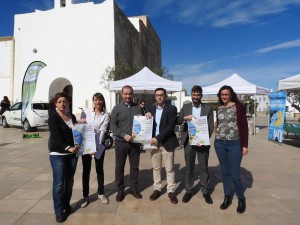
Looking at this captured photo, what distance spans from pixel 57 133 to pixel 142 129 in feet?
4.23

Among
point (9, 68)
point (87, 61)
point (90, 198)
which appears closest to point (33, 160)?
point (90, 198)

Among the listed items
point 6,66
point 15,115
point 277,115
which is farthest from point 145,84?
point 6,66

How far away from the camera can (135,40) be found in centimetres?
2755

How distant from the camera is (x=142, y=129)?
4.34m

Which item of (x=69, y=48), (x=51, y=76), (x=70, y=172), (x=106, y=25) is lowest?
(x=70, y=172)

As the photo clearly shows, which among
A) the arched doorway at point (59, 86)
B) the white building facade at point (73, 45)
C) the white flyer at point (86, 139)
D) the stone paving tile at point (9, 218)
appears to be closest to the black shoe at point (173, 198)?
the white flyer at point (86, 139)

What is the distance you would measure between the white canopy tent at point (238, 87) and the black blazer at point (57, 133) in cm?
1089

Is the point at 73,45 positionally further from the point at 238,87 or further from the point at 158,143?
the point at 158,143

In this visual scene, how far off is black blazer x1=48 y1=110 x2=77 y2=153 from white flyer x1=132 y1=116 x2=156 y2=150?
1077 mm

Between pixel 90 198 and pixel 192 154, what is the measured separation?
182cm

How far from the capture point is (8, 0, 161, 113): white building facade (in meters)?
20.4

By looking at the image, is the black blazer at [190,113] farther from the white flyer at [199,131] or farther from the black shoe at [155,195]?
the black shoe at [155,195]

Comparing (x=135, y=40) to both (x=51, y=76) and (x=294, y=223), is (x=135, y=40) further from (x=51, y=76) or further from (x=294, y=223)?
(x=294, y=223)

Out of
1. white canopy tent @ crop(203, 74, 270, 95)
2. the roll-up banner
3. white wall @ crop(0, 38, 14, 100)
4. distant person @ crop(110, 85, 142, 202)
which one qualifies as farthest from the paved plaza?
white wall @ crop(0, 38, 14, 100)
